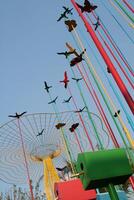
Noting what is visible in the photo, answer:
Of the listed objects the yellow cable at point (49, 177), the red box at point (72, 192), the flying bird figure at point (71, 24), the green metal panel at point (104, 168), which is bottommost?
the green metal panel at point (104, 168)

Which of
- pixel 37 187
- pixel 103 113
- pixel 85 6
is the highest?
pixel 37 187

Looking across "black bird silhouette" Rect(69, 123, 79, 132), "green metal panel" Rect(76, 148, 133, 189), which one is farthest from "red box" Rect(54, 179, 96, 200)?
"black bird silhouette" Rect(69, 123, 79, 132)

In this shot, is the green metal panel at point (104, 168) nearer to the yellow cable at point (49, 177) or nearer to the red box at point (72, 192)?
the red box at point (72, 192)

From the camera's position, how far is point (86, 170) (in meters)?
5.02

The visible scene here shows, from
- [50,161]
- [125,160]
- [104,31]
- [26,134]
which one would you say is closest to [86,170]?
[125,160]

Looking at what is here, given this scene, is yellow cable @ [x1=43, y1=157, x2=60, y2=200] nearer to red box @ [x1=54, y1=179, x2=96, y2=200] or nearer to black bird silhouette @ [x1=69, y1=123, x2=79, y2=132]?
black bird silhouette @ [x1=69, y1=123, x2=79, y2=132]

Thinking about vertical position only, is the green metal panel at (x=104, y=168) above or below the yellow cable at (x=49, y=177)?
below

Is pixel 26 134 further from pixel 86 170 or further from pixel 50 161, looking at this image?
pixel 86 170

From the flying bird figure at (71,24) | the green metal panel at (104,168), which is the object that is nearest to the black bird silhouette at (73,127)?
the flying bird figure at (71,24)

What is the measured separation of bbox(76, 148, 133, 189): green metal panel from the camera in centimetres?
494

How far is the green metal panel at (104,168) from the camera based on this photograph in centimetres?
494

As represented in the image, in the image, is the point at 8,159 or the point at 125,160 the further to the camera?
the point at 8,159

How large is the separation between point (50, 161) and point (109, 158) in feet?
55.0

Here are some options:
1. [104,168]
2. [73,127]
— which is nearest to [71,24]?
[73,127]
